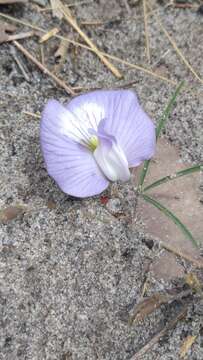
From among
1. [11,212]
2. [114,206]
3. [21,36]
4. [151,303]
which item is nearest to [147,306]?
[151,303]

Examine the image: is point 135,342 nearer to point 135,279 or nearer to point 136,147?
point 135,279

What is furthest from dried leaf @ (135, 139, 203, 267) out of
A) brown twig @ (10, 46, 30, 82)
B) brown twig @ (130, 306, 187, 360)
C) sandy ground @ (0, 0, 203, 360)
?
brown twig @ (10, 46, 30, 82)

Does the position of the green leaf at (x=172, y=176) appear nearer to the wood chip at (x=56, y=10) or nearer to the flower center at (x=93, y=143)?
the flower center at (x=93, y=143)

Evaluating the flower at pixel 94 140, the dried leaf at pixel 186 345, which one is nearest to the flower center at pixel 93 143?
the flower at pixel 94 140

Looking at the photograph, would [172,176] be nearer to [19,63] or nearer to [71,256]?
[71,256]

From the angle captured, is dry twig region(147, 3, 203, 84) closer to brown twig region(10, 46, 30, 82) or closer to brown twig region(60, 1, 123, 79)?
brown twig region(60, 1, 123, 79)

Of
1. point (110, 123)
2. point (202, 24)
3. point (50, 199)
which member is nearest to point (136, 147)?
point (110, 123)

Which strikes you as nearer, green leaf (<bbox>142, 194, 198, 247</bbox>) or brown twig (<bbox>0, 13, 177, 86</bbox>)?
green leaf (<bbox>142, 194, 198, 247</bbox>)
